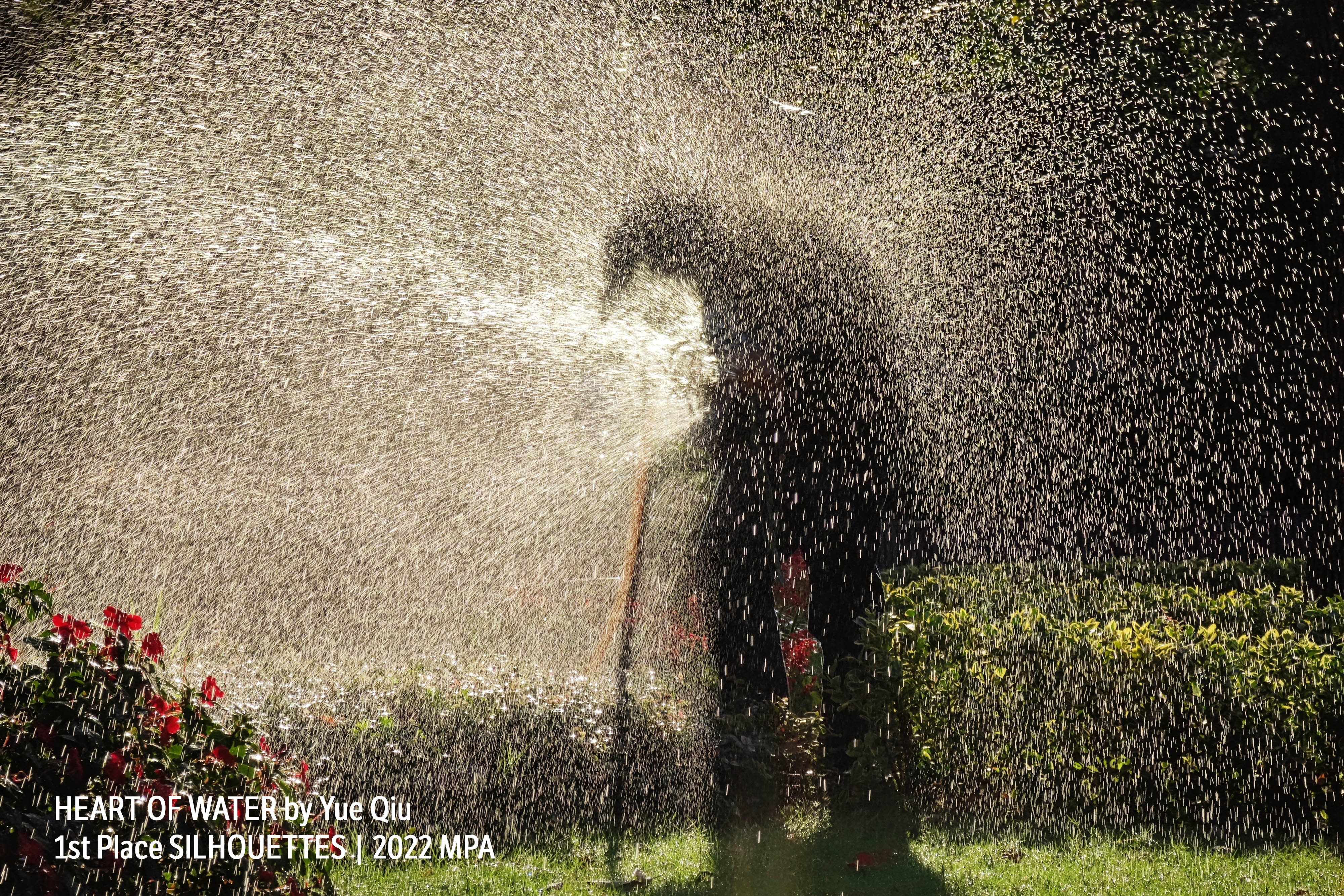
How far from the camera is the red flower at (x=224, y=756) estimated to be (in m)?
2.43

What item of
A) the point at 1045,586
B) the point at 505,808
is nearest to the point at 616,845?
the point at 505,808

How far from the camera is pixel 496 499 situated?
11344 millimetres

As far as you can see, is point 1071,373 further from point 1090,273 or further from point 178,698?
point 178,698

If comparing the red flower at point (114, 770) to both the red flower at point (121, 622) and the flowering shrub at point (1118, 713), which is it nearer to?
the red flower at point (121, 622)

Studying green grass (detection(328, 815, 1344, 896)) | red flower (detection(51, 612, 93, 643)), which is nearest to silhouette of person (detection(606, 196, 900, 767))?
green grass (detection(328, 815, 1344, 896))

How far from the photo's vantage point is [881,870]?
479 cm

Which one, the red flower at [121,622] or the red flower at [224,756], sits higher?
the red flower at [121,622]

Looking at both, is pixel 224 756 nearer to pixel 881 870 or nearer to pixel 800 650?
pixel 881 870

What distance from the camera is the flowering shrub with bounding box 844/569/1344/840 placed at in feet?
17.0

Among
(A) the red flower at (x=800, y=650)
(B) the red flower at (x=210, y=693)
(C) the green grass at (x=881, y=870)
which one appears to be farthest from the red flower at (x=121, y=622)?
(A) the red flower at (x=800, y=650)

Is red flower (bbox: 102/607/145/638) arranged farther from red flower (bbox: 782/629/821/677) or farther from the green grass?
red flower (bbox: 782/629/821/677)

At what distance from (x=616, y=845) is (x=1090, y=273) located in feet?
23.7

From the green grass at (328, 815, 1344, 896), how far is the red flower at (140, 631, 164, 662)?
2107 millimetres

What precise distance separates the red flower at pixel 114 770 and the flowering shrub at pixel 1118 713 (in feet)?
15.7
